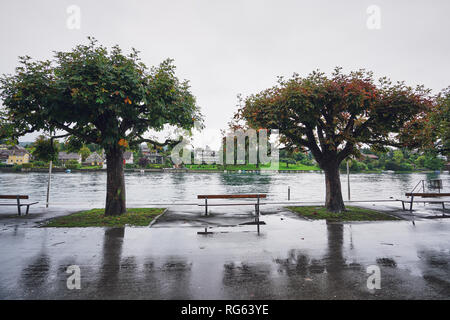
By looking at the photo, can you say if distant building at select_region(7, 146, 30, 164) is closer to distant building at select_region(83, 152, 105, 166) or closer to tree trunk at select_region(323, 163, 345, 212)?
distant building at select_region(83, 152, 105, 166)

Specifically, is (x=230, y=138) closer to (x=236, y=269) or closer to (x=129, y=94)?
(x=129, y=94)

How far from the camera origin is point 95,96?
28.5 feet

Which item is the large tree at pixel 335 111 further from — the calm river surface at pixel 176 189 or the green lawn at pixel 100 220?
the calm river surface at pixel 176 189

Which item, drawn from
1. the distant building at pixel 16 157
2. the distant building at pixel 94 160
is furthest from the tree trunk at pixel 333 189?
the distant building at pixel 16 157

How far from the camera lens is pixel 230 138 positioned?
11.8m

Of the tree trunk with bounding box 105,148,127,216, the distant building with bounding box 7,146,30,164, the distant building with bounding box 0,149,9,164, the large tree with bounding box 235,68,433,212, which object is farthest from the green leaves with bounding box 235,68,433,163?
the distant building with bounding box 0,149,9,164

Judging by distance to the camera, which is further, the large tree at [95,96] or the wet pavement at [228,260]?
the large tree at [95,96]

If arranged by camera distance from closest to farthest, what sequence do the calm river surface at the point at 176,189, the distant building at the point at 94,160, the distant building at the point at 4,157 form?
the calm river surface at the point at 176,189
the distant building at the point at 94,160
the distant building at the point at 4,157

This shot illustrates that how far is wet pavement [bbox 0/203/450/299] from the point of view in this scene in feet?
13.6

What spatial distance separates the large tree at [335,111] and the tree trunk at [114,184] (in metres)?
5.95

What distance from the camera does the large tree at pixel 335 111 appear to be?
985 cm

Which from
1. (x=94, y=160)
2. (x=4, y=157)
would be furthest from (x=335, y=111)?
(x=4, y=157)

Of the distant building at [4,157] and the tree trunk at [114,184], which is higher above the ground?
the distant building at [4,157]
